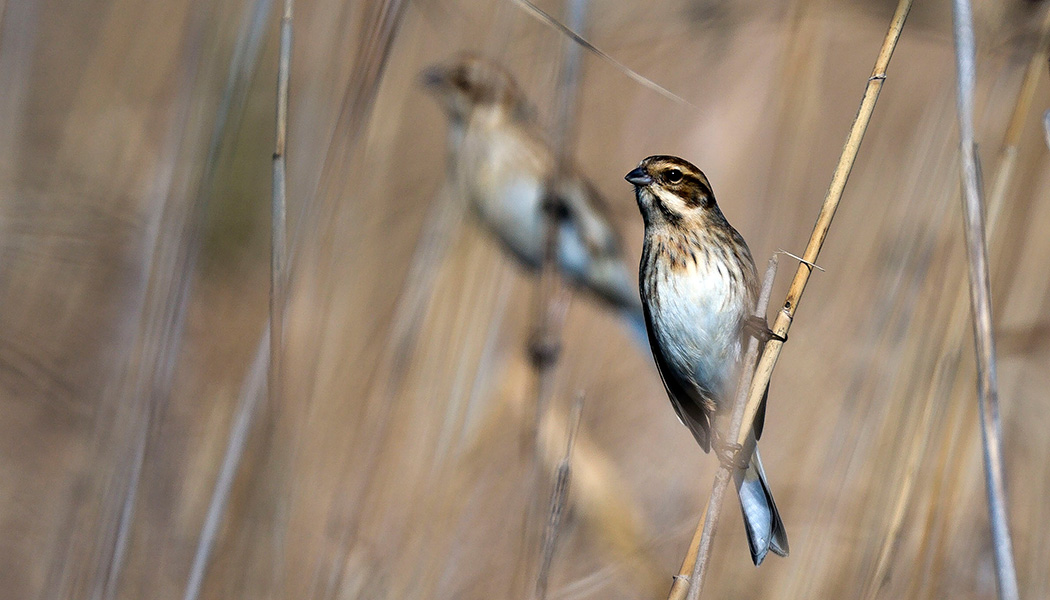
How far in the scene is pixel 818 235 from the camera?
1.13m

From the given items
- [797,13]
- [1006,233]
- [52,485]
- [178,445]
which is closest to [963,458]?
[1006,233]

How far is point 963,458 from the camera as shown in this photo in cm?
152

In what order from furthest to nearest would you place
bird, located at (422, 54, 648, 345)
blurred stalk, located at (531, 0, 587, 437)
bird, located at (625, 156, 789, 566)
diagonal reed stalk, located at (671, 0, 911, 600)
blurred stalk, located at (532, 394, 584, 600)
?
bird, located at (422, 54, 648, 345) < bird, located at (625, 156, 789, 566) < blurred stalk, located at (531, 0, 587, 437) < blurred stalk, located at (532, 394, 584, 600) < diagonal reed stalk, located at (671, 0, 911, 600)

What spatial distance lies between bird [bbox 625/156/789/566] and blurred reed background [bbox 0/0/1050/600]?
183 mm

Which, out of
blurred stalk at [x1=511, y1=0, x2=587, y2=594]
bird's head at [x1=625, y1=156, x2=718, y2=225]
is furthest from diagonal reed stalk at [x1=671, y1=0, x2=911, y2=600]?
bird's head at [x1=625, y1=156, x2=718, y2=225]

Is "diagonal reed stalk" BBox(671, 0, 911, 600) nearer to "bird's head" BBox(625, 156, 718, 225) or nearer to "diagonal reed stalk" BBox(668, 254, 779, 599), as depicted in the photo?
"diagonal reed stalk" BBox(668, 254, 779, 599)

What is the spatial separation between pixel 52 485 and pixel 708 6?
8.50 ft

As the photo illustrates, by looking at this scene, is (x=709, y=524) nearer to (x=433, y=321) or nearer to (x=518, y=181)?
(x=433, y=321)

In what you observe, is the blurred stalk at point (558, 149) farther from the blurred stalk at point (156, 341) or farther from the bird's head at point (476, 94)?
the bird's head at point (476, 94)

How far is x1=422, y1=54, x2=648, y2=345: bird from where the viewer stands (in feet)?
9.78

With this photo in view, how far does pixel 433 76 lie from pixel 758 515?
7.06 ft

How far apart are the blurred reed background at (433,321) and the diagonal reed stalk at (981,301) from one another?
516 mm

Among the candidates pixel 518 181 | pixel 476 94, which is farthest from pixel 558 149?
pixel 476 94

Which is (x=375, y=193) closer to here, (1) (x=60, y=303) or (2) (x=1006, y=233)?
(1) (x=60, y=303)
